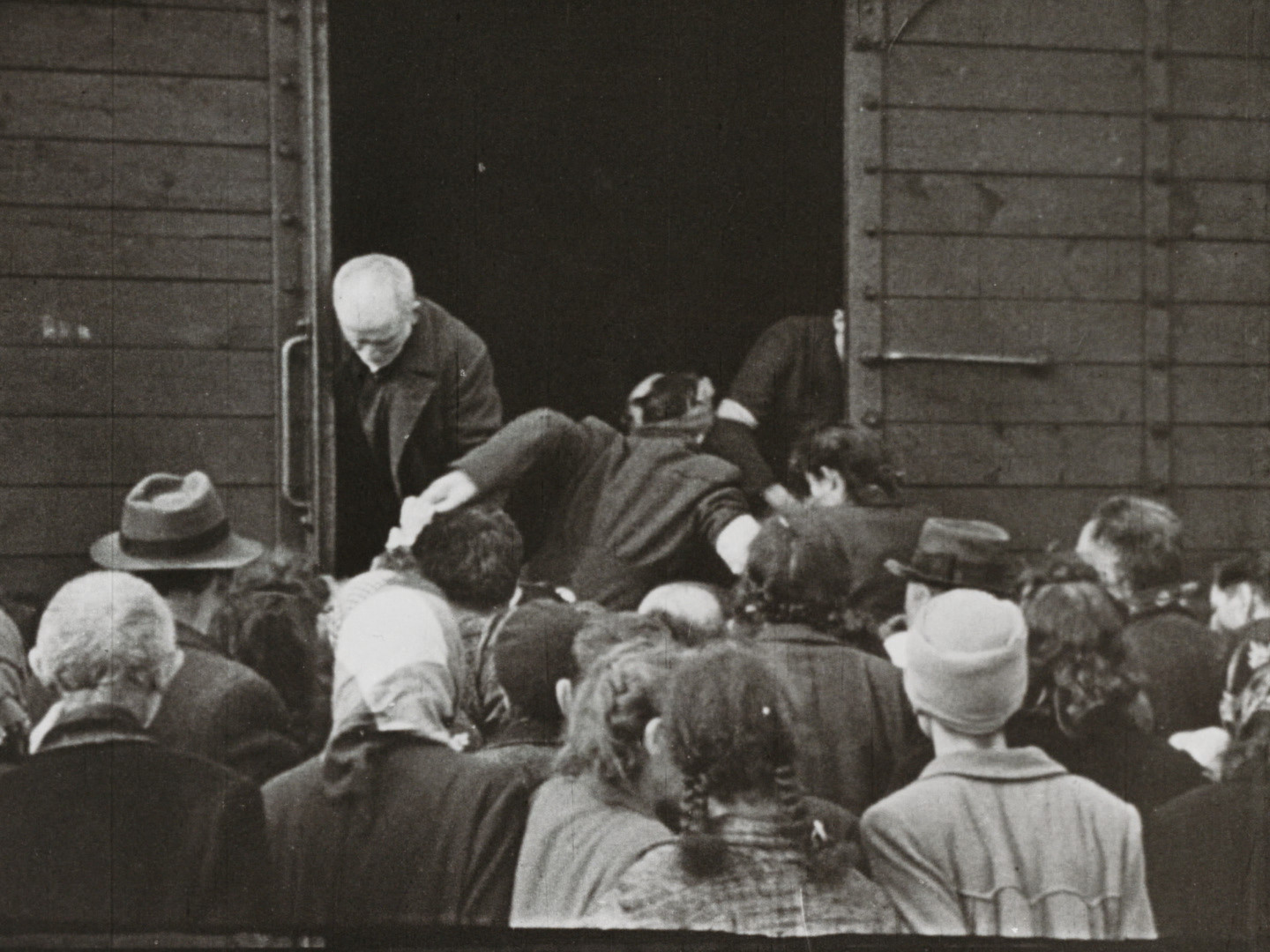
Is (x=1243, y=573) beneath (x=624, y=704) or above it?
above

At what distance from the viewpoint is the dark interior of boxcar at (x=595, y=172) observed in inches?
228

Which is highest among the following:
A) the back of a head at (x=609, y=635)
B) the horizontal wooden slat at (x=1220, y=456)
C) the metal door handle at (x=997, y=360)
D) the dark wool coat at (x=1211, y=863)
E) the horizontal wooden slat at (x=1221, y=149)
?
the horizontal wooden slat at (x=1221, y=149)

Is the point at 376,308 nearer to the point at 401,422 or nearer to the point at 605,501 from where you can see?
the point at 401,422

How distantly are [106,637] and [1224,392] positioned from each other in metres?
3.33

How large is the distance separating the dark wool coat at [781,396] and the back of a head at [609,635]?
63 cm

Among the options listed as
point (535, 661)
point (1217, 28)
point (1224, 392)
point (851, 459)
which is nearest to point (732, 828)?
point (535, 661)

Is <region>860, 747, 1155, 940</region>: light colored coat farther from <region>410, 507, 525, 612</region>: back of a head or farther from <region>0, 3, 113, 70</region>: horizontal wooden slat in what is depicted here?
<region>0, 3, 113, 70</region>: horizontal wooden slat

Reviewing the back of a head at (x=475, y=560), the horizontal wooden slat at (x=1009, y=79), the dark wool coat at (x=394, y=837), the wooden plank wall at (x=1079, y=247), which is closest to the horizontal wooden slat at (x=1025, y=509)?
the wooden plank wall at (x=1079, y=247)

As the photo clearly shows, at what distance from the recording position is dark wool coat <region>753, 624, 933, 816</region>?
199 inches

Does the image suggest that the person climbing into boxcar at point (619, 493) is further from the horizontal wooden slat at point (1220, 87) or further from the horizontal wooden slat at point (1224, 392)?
the horizontal wooden slat at point (1220, 87)

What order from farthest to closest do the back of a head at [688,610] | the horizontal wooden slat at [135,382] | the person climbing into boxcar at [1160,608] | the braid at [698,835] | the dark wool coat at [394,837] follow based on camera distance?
the horizontal wooden slat at [135,382]
the person climbing into boxcar at [1160,608]
the back of a head at [688,610]
the dark wool coat at [394,837]
the braid at [698,835]

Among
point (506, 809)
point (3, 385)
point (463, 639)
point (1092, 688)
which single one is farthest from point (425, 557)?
point (1092, 688)

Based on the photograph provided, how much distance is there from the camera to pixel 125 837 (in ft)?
17.4

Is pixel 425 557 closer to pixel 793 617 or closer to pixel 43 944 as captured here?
pixel 793 617
